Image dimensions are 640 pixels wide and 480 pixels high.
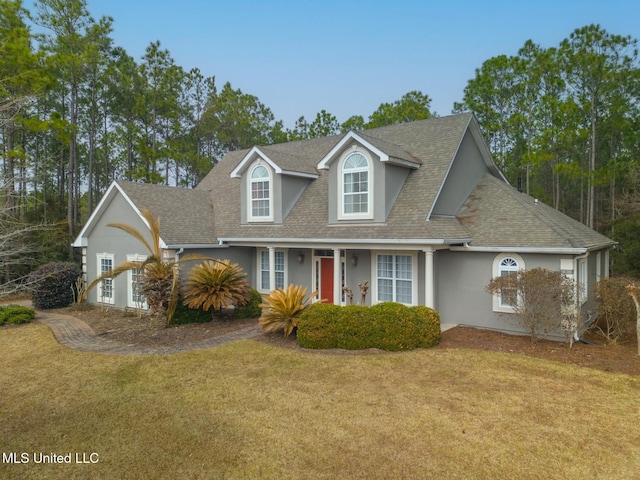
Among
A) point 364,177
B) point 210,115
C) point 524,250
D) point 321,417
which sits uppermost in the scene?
point 210,115

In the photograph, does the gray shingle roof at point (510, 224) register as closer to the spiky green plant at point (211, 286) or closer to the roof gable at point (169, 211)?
the spiky green plant at point (211, 286)

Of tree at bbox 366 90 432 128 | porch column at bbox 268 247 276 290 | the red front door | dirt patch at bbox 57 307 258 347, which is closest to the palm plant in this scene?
dirt patch at bbox 57 307 258 347

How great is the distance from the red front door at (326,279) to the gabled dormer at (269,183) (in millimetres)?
2472

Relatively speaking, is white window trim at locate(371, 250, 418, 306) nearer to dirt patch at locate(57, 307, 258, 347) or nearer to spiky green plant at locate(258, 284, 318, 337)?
spiky green plant at locate(258, 284, 318, 337)

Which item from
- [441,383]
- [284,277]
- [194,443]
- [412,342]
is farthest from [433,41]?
[194,443]

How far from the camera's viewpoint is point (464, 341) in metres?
10.4

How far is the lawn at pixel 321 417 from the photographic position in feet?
15.8

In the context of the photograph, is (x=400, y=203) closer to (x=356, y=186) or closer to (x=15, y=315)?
(x=356, y=186)

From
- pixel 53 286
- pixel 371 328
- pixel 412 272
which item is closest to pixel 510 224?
pixel 412 272

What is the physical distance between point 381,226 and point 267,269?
623 centimetres

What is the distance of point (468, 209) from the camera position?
13.6m

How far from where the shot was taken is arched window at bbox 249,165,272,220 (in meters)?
15.6

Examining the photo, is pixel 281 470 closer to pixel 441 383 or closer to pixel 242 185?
pixel 441 383

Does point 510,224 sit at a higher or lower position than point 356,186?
lower
